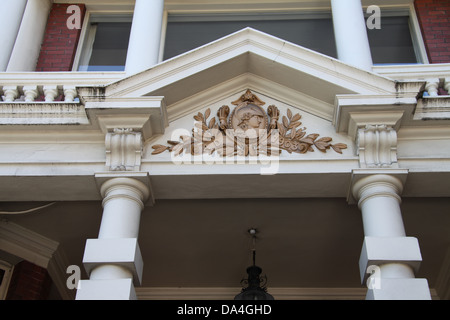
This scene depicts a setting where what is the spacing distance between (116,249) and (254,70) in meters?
2.81

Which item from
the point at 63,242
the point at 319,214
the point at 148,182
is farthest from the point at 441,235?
the point at 63,242

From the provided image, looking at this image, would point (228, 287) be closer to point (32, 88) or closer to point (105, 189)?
point (105, 189)

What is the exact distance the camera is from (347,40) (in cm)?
891

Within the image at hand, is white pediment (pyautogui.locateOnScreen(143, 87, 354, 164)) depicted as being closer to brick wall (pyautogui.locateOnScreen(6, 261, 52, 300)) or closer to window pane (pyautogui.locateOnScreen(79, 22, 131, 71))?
brick wall (pyautogui.locateOnScreen(6, 261, 52, 300))

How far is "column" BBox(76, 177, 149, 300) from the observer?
6.08 m

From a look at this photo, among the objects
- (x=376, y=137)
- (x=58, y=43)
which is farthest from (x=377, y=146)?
(x=58, y=43)

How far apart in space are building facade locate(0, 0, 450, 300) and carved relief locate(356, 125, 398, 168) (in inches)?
0.6

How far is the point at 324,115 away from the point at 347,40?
187 centimetres

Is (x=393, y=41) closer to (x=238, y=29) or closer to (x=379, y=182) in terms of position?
(x=238, y=29)

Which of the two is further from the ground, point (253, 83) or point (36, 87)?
point (36, 87)

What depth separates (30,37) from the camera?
1022 cm

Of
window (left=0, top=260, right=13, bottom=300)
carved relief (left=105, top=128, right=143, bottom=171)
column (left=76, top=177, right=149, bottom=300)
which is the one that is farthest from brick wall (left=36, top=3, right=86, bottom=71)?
column (left=76, top=177, right=149, bottom=300)

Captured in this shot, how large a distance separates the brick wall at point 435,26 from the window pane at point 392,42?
313 mm

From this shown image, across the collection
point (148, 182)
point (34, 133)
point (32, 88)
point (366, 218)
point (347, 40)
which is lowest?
point (366, 218)
